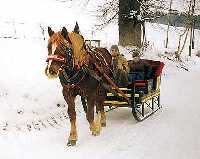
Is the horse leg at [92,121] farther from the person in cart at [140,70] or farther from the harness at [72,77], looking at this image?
the person in cart at [140,70]

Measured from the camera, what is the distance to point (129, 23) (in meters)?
22.5

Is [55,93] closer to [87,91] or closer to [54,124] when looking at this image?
[54,124]

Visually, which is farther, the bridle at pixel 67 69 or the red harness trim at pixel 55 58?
the bridle at pixel 67 69

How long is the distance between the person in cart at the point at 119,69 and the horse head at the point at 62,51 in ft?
7.52

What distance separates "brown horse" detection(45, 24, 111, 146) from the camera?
8.93 meters

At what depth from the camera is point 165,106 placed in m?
14.6

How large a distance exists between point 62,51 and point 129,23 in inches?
544

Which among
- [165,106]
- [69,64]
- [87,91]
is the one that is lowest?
[165,106]

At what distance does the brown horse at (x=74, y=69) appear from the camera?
893cm

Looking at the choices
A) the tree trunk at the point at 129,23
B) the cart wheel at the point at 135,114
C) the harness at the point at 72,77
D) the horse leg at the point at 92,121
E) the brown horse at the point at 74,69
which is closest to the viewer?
the brown horse at the point at 74,69

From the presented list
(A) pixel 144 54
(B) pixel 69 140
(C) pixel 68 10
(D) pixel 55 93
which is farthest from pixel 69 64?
(C) pixel 68 10

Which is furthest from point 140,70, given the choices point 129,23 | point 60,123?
point 129,23

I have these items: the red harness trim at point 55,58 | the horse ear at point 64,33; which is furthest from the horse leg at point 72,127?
the horse ear at point 64,33

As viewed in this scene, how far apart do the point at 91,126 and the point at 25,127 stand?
1.81 metres
